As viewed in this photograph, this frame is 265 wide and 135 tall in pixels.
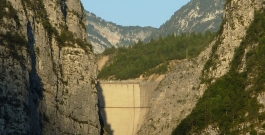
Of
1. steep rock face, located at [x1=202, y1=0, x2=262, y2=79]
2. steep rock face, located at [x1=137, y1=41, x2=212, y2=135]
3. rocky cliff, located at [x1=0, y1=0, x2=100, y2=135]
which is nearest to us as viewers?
rocky cliff, located at [x1=0, y1=0, x2=100, y2=135]

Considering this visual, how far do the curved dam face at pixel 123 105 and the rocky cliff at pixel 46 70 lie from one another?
97.9ft

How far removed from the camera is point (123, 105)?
180 m

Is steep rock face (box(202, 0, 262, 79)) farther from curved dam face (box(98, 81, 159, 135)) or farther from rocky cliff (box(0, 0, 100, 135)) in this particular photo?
curved dam face (box(98, 81, 159, 135))

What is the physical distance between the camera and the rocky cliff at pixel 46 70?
110 m

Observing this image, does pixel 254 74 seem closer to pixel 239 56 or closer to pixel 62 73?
pixel 239 56

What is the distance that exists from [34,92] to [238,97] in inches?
921

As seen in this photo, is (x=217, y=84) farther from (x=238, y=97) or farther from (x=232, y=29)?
(x=238, y=97)

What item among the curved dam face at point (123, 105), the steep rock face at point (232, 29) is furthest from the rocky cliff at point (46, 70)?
the curved dam face at point (123, 105)

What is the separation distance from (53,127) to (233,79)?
22284mm

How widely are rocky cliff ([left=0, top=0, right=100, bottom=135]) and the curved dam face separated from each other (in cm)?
2984

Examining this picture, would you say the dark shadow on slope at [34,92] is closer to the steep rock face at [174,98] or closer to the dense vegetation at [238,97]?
the dense vegetation at [238,97]

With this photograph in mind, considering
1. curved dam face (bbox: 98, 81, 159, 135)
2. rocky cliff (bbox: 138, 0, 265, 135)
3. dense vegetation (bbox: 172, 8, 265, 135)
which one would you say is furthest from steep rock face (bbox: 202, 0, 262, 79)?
curved dam face (bbox: 98, 81, 159, 135)

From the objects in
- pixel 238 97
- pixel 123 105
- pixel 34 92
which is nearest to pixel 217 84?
pixel 238 97

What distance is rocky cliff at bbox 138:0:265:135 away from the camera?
120m
